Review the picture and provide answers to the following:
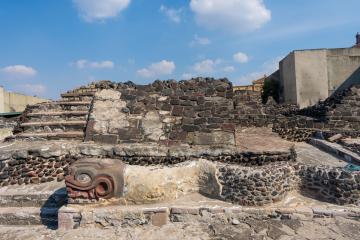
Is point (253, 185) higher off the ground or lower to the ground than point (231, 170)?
lower

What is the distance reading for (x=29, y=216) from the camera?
13.4ft

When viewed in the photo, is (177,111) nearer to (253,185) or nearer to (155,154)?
(155,154)

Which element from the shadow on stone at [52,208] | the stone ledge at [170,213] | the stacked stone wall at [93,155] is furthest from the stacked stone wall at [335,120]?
the shadow on stone at [52,208]

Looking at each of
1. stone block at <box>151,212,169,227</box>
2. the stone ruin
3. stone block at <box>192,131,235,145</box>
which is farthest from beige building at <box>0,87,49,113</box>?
stone block at <box>151,212,169,227</box>

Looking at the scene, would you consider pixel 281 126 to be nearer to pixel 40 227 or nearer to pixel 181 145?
pixel 181 145

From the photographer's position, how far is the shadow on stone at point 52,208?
160 inches

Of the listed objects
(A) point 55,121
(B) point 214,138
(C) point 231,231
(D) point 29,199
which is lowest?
(C) point 231,231

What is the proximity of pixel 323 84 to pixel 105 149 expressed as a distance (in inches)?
698

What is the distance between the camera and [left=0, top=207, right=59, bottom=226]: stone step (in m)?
4.06

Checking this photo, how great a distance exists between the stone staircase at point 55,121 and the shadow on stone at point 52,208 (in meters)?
1.84

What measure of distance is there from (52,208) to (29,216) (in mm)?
289

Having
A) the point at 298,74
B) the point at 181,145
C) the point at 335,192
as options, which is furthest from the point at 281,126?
the point at 298,74

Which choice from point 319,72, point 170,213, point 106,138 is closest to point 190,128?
point 106,138

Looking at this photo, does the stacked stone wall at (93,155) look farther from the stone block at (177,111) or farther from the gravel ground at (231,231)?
the gravel ground at (231,231)
